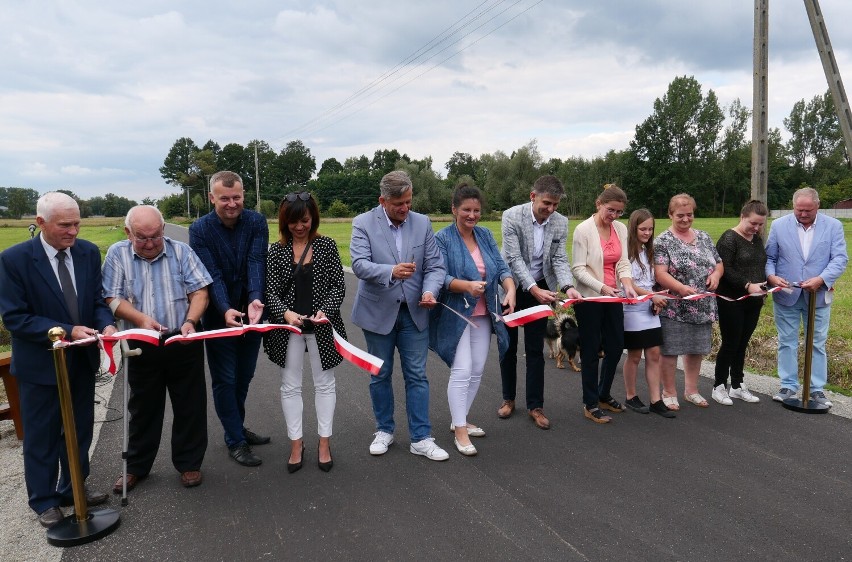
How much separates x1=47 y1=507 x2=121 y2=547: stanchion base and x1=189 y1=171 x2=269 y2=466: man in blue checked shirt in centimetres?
106

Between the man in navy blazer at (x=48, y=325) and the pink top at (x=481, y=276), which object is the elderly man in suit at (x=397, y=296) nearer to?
the pink top at (x=481, y=276)

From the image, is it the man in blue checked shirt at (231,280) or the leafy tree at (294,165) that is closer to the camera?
the man in blue checked shirt at (231,280)

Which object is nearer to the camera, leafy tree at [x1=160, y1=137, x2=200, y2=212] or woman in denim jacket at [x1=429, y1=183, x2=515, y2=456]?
woman in denim jacket at [x1=429, y1=183, x2=515, y2=456]

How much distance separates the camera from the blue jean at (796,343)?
5.73m

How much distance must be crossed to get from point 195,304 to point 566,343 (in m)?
4.49

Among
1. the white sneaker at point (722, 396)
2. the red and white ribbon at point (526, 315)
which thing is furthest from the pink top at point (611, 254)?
the white sneaker at point (722, 396)

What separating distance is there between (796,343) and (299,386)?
4898 millimetres

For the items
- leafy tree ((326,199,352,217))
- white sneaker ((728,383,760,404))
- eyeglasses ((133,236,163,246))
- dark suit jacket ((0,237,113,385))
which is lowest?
white sneaker ((728,383,760,404))

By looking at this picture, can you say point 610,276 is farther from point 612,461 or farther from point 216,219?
point 216,219

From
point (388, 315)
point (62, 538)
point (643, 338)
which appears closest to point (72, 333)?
point (62, 538)

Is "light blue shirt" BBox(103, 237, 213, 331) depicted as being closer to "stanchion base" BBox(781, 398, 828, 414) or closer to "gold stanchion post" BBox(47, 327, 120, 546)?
"gold stanchion post" BBox(47, 327, 120, 546)

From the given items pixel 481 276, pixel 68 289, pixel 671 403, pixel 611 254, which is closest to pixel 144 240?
pixel 68 289

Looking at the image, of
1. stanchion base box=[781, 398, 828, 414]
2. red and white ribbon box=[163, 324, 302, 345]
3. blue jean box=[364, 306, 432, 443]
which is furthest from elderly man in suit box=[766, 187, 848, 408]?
red and white ribbon box=[163, 324, 302, 345]

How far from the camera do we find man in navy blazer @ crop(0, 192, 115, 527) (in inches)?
139
